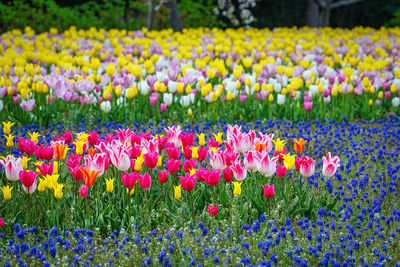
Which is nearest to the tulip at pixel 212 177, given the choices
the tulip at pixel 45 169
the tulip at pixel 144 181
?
the tulip at pixel 144 181

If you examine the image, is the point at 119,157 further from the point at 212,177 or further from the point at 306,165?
the point at 306,165

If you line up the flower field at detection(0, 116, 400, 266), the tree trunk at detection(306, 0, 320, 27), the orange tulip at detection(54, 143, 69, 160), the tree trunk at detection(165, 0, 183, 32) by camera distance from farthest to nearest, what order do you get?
the tree trunk at detection(306, 0, 320, 27) → the tree trunk at detection(165, 0, 183, 32) → the orange tulip at detection(54, 143, 69, 160) → the flower field at detection(0, 116, 400, 266)

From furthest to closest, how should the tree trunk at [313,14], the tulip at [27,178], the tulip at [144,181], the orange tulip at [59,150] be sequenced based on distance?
the tree trunk at [313,14]
the orange tulip at [59,150]
the tulip at [144,181]
the tulip at [27,178]

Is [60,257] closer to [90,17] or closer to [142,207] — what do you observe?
[142,207]

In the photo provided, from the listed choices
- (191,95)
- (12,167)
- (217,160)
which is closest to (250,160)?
(217,160)

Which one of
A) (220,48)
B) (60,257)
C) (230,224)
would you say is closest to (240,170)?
(230,224)

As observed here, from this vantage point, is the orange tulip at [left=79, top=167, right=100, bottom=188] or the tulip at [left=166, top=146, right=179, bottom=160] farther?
the tulip at [left=166, top=146, right=179, bottom=160]

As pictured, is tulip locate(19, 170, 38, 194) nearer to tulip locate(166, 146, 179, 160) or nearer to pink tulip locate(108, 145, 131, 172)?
pink tulip locate(108, 145, 131, 172)

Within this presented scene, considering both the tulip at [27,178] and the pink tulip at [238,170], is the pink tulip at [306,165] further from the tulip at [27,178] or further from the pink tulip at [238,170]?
the tulip at [27,178]

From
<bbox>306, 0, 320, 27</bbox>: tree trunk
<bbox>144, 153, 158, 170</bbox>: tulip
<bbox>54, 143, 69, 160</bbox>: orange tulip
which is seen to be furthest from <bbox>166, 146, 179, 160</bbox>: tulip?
<bbox>306, 0, 320, 27</bbox>: tree trunk

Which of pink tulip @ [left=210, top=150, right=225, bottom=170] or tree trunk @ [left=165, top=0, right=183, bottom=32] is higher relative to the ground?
tree trunk @ [left=165, top=0, right=183, bottom=32]

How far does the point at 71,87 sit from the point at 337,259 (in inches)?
172

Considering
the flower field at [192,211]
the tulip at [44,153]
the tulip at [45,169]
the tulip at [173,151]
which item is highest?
the tulip at [173,151]

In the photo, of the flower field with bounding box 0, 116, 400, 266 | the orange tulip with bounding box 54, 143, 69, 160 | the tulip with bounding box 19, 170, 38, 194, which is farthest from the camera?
the orange tulip with bounding box 54, 143, 69, 160
